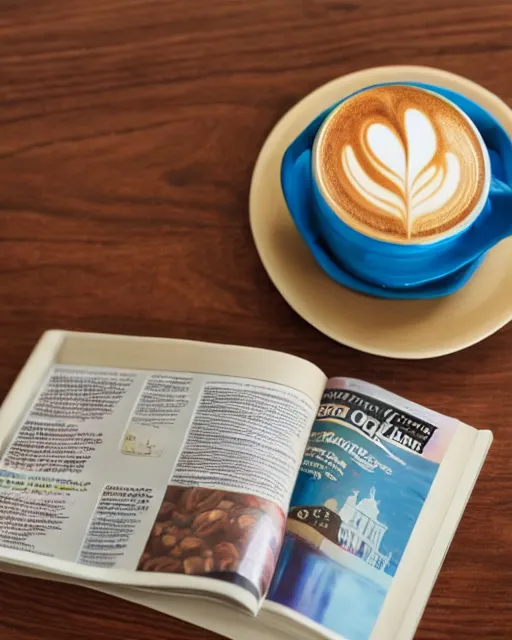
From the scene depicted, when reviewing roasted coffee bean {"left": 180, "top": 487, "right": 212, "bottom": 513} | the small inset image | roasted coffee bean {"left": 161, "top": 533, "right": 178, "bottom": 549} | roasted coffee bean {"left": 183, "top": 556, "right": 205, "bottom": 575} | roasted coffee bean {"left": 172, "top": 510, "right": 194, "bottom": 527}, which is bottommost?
roasted coffee bean {"left": 183, "top": 556, "right": 205, "bottom": 575}

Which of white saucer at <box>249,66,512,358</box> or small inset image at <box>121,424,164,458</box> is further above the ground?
white saucer at <box>249,66,512,358</box>

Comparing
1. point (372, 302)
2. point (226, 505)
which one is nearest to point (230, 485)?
point (226, 505)

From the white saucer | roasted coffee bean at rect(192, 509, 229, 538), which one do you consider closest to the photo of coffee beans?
roasted coffee bean at rect(192, 509, 229, 538)

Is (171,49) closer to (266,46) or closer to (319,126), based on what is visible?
(266,46)

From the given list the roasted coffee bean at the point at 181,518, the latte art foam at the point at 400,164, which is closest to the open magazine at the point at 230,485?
the roasted coffee bean at the point at 181,518

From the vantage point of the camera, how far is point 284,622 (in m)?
0.52

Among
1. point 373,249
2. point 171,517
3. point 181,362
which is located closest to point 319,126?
point 373,249

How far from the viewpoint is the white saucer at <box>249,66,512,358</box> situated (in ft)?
1.99

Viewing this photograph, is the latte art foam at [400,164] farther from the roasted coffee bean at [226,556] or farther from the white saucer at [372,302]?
the roasted coffee bean at [226,556]

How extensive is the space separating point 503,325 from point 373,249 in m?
0.13

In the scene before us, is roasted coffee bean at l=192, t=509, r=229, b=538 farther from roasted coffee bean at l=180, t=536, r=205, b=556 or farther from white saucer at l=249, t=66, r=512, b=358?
white saucer at l=249, t=66, r=512, b=358

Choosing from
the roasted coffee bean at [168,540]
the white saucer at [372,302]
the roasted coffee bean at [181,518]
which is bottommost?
the roasted coffee bean at [168,540]

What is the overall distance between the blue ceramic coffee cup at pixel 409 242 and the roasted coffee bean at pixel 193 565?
25 cm

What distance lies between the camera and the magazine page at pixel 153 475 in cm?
53
